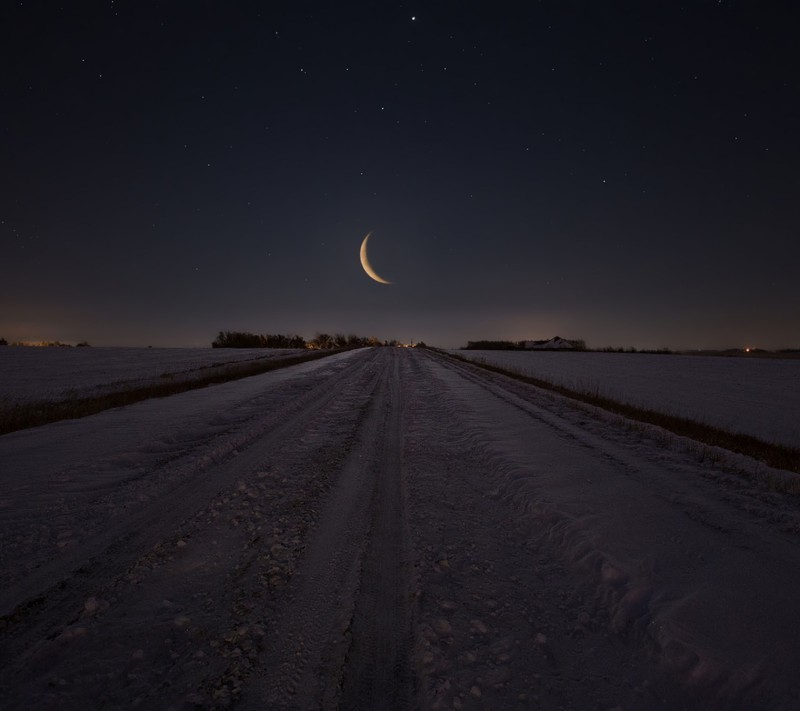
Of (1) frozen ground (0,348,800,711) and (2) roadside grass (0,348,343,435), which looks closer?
(1) frozen ground (0,348,800,711)

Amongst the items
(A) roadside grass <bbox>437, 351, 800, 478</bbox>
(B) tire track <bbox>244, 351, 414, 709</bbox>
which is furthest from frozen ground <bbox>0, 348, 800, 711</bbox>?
(A) roadside grass <bbox>437, 351, 800, 478</bbox>

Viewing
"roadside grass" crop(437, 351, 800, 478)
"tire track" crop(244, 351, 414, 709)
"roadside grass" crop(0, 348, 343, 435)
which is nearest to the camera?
"tire track" crop(244, 351, 414, 709)

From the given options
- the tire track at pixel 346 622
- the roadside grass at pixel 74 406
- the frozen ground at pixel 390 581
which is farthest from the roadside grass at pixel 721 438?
the roadside grass at pixel 74 406

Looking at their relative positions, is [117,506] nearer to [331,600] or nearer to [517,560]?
[331,600]

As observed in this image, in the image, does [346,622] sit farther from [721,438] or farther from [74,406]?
[74,406]

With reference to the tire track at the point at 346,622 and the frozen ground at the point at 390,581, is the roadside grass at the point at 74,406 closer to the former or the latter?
the frozen ground at the point at 390,581

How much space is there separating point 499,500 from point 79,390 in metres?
14.9

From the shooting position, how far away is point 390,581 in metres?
3.04

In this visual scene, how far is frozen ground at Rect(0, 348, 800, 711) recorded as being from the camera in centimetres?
212

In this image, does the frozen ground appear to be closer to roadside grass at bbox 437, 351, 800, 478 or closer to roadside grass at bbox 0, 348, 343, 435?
roadside grass at bbox 437, 351, 800, 478

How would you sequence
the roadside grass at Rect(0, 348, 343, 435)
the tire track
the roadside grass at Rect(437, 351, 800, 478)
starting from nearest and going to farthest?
the tire track
the roadside grass at Rect(437, 351, 800, 478)
the roadside grass at Rect(0, 348, 343, 435)

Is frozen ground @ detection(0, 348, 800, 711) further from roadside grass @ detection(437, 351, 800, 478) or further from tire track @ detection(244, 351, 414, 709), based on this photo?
roadside grass @ detection(437, 351, 800, 478)

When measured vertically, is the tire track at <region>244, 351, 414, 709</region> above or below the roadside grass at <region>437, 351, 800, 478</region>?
below

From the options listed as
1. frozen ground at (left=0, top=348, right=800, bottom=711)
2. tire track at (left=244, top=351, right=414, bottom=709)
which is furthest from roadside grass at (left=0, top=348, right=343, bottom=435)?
tire track at (left=244, top=351, right=414, bottom=709)
